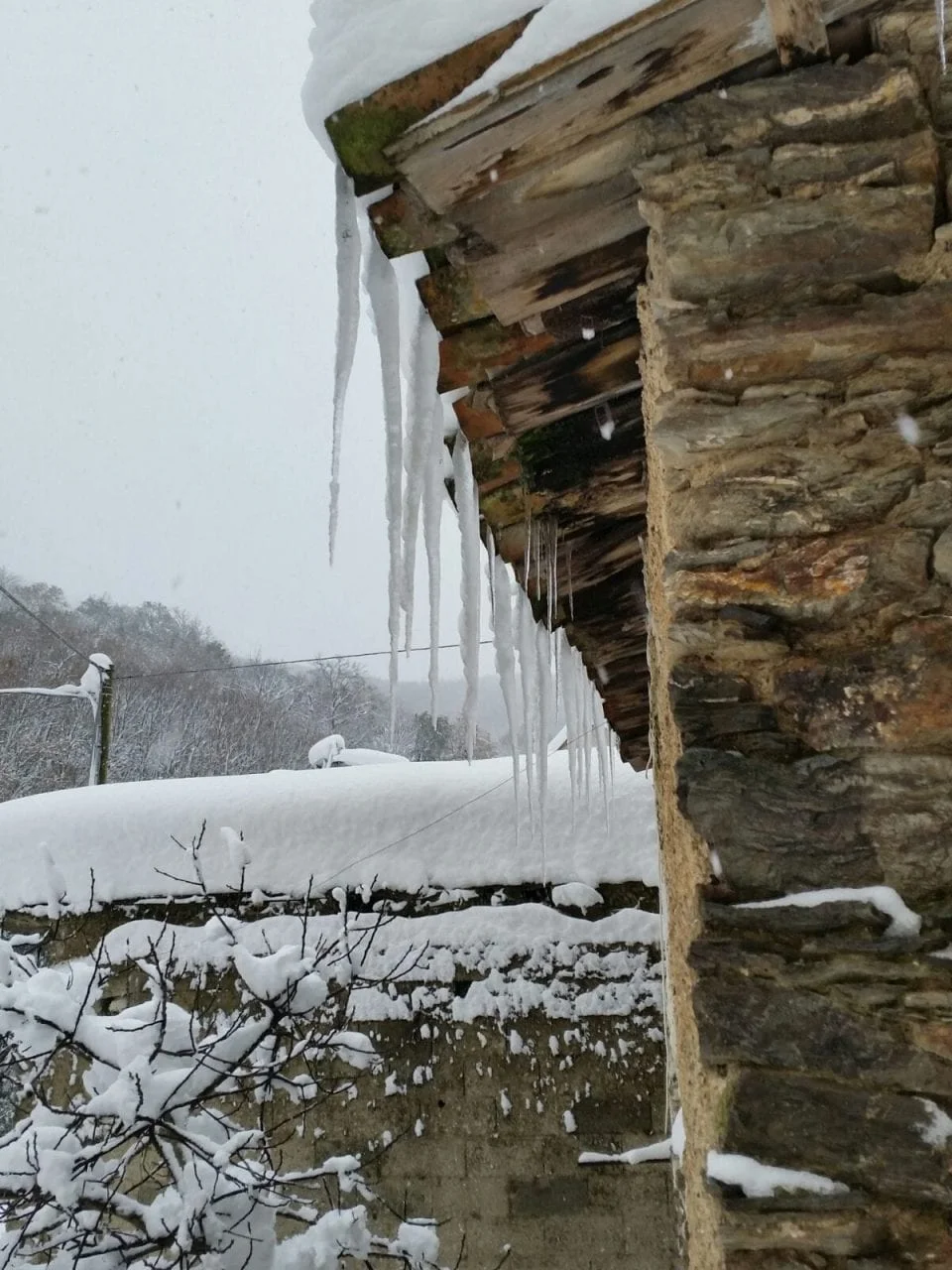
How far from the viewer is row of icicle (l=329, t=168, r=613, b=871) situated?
4.53ft

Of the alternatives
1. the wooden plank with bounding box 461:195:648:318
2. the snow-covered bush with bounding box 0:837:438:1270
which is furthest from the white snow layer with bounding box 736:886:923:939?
the snow-covered bush with bounding box 0:837:438:1270

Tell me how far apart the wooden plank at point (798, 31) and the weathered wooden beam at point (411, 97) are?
32 centimetres

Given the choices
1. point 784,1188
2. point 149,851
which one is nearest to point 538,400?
point 784,1188

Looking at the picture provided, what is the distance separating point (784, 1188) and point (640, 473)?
4.57 ft

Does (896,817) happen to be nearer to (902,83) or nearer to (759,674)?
(759,674)

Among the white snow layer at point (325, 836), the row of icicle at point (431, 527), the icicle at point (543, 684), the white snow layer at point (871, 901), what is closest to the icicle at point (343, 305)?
the row of icicle at point (431, 527)

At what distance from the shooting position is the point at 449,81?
1101mm

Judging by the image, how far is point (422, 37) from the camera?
3.59ft

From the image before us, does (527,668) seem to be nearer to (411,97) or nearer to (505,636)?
(505,636)

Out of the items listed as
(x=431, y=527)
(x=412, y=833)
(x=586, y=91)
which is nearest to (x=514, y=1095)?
(x=412, y=833)

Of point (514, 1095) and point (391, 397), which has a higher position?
point (391, 397)

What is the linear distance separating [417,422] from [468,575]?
23.4 inches

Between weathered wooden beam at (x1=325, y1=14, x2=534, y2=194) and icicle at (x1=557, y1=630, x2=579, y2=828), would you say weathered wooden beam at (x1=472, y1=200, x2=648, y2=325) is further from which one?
icicle at (x1=557, y1=630, x2=579, y2=828)

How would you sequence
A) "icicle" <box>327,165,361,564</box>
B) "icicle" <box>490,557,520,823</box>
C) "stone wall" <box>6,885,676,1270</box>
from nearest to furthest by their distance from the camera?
1. "icicle" <box>327,165,361,564</box>
2. "icicle" <box>490,557,520,823</box>
3. "stone wall" <box>6,885,676,1270</box>
